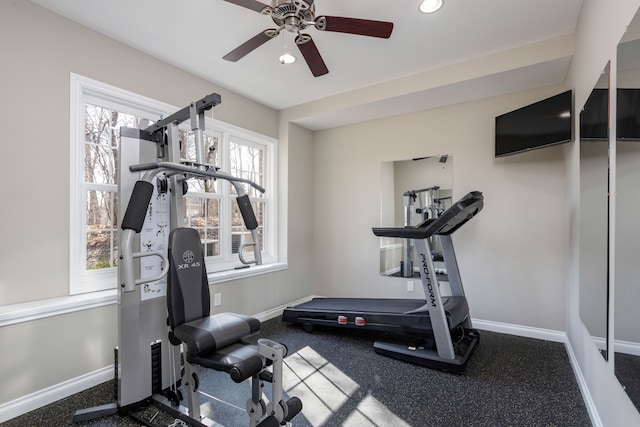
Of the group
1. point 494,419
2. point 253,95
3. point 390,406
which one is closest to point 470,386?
point 494,419

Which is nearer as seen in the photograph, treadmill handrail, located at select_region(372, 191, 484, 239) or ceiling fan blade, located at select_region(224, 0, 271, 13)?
ceiling fan blade, located at select_region(224, 0, 271, 13)

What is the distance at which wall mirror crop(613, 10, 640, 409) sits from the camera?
1120 mm

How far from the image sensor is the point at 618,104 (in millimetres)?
1317

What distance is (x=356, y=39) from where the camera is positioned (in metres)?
2.61

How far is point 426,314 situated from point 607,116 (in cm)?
197

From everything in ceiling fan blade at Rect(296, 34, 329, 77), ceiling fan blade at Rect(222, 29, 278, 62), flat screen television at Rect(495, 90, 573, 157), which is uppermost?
ceiling fan blade at Rect(222, 29, 278, 62)

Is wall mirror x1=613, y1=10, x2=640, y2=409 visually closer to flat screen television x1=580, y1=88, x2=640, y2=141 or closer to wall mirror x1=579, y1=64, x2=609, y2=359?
flat screen television x1=580, y1=88, x2=640, y2=141

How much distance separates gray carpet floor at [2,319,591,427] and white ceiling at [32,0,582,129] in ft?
8.49

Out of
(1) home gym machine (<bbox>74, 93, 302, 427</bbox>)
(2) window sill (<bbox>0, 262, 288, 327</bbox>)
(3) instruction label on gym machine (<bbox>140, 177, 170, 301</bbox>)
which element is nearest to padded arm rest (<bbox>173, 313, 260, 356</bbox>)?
(1) home gym machine (<bbox>74, 93, 302, 427</bbox>)

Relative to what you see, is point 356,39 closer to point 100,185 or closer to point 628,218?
point 628,218

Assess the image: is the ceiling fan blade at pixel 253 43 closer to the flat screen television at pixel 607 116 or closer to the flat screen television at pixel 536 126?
the flat screen television at pixel 607 116

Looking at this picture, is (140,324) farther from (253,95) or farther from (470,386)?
(253,95)

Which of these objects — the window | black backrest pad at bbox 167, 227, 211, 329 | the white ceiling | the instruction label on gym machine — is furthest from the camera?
the window

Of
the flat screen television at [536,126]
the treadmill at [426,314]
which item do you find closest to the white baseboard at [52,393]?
the treadmill at [426,314]
